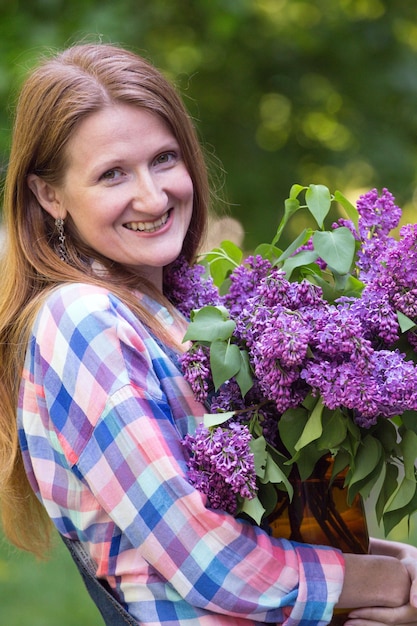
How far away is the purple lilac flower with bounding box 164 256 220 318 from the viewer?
2320 millimetres

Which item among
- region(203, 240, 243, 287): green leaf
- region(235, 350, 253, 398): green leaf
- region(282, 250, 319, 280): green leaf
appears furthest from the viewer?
region(203, 240, 243, 287): green leaf

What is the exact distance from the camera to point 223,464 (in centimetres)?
178

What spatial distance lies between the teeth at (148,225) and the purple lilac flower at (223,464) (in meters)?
0.50

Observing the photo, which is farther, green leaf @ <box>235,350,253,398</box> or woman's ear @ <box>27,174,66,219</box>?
woman's ear @ <box>27,174,66,219</box>

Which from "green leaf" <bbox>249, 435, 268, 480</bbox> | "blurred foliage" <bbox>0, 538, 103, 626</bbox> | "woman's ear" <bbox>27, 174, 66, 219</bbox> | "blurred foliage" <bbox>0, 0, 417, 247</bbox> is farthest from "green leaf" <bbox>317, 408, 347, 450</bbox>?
"blurred foliage" <bbox>0, 0, 417, 247</bbox>

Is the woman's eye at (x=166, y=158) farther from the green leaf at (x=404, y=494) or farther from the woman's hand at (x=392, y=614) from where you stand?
the woman's hand at (x=392, y=614)

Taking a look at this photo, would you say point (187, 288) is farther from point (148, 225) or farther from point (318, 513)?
point (318, 513)

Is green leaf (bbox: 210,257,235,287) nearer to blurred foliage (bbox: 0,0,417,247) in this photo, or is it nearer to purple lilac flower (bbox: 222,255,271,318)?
purple lilac flower (bbox: 222,255,271,318)

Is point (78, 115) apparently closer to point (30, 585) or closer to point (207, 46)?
point (30, 585)

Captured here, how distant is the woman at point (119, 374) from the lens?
1838 mm

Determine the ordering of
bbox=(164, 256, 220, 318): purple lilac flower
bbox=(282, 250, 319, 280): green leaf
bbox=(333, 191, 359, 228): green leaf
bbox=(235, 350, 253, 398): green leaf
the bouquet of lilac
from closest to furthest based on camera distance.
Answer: the bouquet of lilac, bbox=(235, 350, 253, 398): green leaf, bbox=(282, 250, 319, 280): green leaf, bbox=(333, 191, 359, 228): green leaf, bbox=(164, 256, 220, 318): purple lilac flower

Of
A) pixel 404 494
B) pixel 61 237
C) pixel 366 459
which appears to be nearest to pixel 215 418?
pixel 366 459

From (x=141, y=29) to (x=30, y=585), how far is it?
3487 millimetres

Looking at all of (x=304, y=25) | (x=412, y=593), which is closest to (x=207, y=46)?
(x=304, y=25)
